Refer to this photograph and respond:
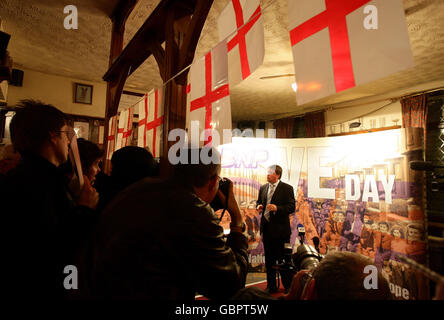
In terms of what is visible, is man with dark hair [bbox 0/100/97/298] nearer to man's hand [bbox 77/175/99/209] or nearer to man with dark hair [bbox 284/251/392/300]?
man's hand [bbox 77/175/99/209]

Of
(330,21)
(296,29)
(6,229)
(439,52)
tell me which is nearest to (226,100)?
(296,29)

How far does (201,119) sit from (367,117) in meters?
5.80

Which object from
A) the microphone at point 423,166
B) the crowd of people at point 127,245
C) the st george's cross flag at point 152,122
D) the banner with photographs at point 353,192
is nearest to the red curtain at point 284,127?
the banner with photographs at point 353,192

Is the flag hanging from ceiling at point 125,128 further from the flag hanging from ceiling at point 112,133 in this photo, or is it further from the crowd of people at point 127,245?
the crowd of people at point 127,245

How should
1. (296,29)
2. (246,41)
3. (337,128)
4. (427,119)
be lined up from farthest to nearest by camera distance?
1. (337,128)
2. (427,119)
3. (246,41)
4. (296,29)

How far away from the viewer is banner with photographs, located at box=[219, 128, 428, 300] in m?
3.33

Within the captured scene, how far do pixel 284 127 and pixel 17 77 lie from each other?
23.3 feet

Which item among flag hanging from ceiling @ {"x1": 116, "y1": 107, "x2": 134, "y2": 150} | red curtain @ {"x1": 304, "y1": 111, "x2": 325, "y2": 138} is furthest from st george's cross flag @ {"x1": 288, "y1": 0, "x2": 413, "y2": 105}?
red curtain @ {"x1": 304, "y1": 111, "x2": 325, "y2": 138}

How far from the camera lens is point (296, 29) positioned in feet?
3.45

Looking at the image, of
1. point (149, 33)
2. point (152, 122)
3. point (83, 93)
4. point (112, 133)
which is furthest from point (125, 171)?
point (83, 93)

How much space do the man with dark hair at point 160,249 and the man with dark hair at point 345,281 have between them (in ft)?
1.26

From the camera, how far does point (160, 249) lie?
0.88 m

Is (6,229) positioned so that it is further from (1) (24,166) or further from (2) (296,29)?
(2) (296,29)

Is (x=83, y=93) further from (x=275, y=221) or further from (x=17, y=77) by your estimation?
(x=275, y=221)
